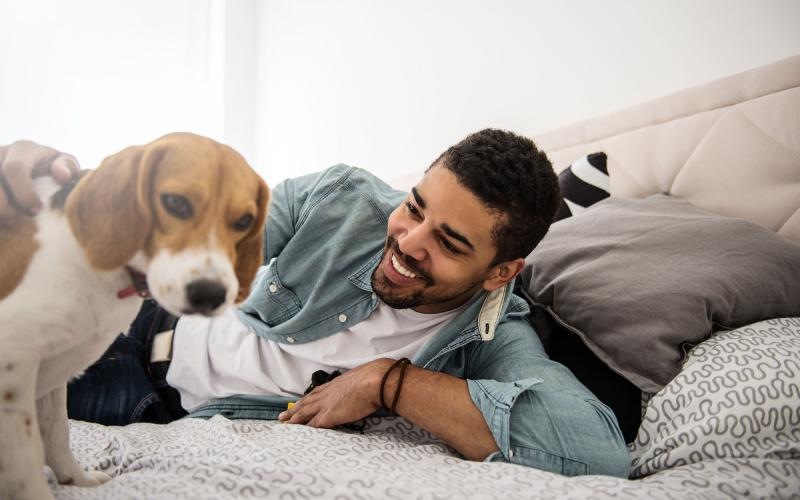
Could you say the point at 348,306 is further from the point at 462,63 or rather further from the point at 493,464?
the point at 462,63

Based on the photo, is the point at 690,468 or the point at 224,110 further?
the point at 224,110

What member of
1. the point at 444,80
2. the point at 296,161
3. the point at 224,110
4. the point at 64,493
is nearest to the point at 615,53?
the point at 444,80

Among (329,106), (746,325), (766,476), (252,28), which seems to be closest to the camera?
(766,476)

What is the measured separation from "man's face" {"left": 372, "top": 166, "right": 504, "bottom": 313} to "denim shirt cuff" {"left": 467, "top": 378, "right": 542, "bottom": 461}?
211 millimetres

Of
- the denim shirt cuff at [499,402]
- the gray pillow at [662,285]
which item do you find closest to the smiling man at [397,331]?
the denim shirt cuff at [499,402]

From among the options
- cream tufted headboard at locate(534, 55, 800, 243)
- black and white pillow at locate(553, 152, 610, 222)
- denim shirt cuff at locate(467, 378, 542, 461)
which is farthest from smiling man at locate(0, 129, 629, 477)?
cream tufted headboard at locate(534, 55, 800, 243)

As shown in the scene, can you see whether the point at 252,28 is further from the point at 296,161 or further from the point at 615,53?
the point at 615,53

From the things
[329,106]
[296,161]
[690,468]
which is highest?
[329,106]

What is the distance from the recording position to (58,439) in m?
0.49

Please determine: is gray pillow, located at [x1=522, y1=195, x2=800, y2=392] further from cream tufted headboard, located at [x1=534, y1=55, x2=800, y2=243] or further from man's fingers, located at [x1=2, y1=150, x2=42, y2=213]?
man's fingers, located at [x1=2, y1=150, x2=42, y2=213]

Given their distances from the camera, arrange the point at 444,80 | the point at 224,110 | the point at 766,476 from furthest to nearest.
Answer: the point at 444,80, the point at 224,110, the point at 766,476

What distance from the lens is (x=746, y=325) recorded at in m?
0.94

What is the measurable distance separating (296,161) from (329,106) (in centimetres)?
27

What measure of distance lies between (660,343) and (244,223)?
821 millimetres
